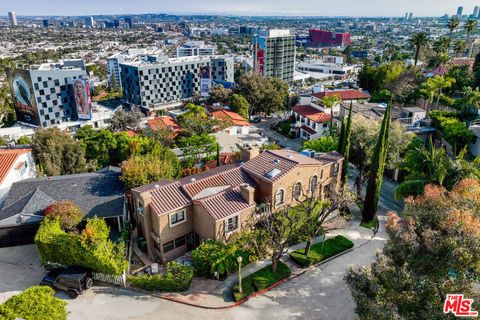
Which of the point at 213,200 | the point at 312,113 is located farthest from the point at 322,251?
the point at 312,113

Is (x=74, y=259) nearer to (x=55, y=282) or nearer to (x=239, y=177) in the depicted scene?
(x=55, y=282)

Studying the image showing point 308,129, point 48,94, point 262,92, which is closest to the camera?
point 308,129

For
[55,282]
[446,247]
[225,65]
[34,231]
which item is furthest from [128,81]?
[446,247]

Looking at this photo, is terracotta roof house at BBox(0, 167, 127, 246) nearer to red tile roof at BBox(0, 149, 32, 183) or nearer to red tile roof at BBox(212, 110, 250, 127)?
red tile roof at BBox(0, 149, 32, 183)

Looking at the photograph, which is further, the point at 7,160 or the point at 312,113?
the point at 312,113

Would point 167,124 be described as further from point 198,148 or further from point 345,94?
point 345,94
